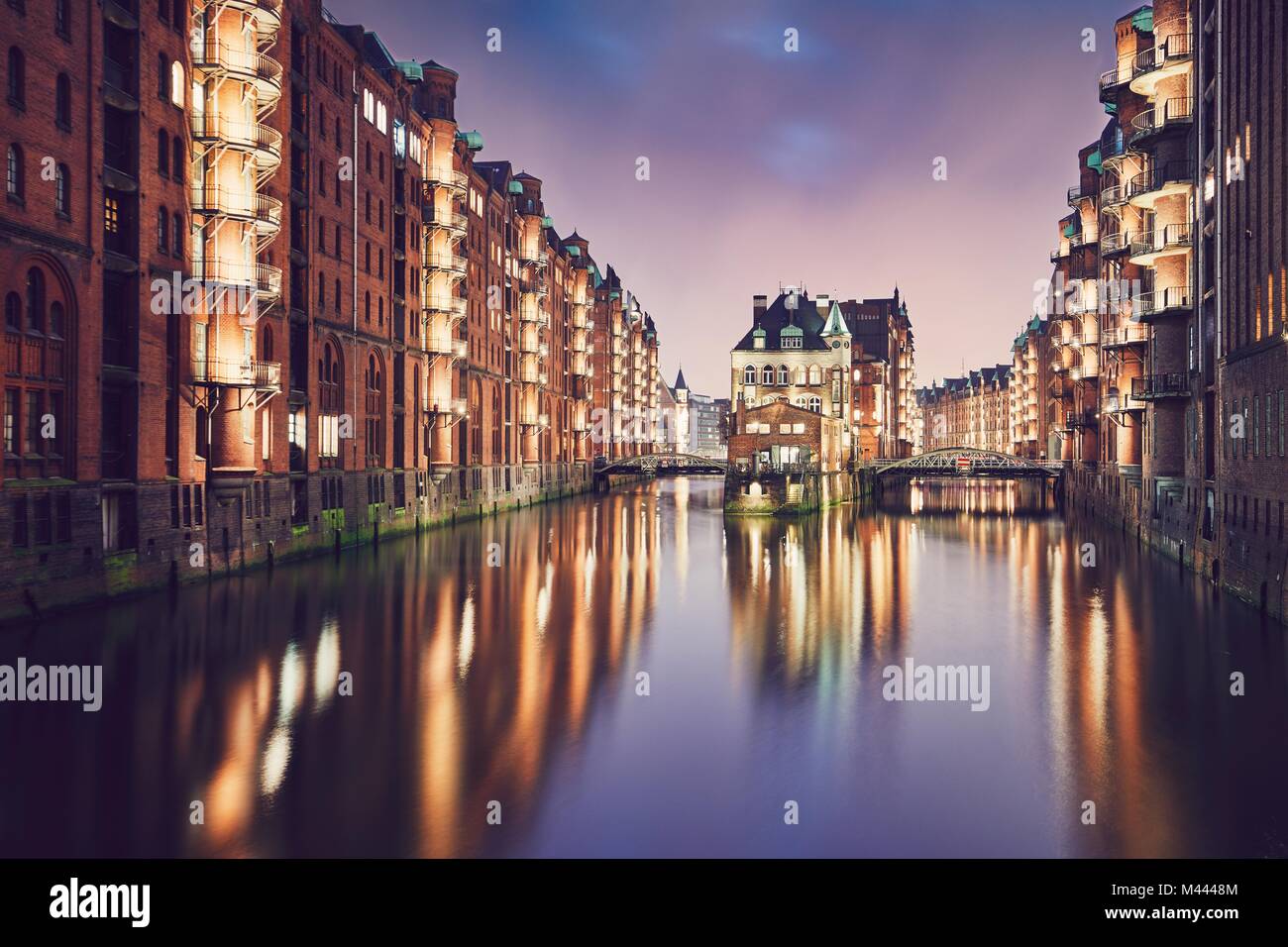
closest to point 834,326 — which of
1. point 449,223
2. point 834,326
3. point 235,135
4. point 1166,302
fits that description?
point 834,326

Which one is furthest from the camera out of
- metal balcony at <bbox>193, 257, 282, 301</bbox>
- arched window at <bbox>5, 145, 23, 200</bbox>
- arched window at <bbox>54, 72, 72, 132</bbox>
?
metal balcony at <bbox>193, 257, 282, 301</bbox>

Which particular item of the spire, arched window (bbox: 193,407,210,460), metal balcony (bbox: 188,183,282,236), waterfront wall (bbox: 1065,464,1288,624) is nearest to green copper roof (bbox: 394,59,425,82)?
metal balcony (bbox: 188,183,282,236)

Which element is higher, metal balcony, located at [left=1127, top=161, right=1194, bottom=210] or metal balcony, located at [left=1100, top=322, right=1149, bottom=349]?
metal balcony, located at [left=1127, top=161, right=1194, bottom=210]

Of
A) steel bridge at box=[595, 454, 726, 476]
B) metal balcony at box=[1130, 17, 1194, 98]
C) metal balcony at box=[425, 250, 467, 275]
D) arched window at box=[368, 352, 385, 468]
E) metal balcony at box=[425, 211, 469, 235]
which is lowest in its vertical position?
steel bridge at box=[595, 454, 726, 476]

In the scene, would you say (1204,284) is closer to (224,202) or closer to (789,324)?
(224,202)

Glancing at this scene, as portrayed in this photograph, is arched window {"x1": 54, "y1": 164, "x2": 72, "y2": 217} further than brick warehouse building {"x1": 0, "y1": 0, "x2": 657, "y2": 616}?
Yes

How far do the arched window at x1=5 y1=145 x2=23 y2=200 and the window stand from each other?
22.0ft

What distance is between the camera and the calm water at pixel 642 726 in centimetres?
1366

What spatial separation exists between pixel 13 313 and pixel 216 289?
9274 millimetres

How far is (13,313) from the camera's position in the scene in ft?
87.1

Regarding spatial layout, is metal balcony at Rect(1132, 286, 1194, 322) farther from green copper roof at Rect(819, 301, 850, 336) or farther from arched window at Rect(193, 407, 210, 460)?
green copper roof at Rect(819, 301, 850, 336)

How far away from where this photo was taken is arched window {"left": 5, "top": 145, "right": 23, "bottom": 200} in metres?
25.9

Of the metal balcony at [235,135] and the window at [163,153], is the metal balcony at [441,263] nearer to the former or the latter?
the metal balcony at [235,135]
